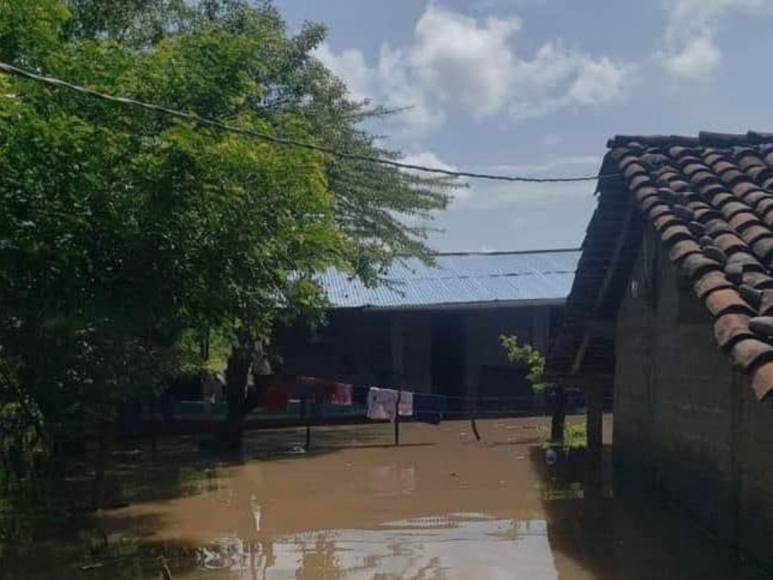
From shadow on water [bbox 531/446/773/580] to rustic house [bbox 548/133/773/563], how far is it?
0.70 ft

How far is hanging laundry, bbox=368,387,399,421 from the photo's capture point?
18328mm

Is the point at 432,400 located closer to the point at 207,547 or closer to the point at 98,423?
the point at 98,423

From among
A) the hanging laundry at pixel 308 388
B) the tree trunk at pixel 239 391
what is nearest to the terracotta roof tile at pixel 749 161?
the tree trunk at pixel 239 391

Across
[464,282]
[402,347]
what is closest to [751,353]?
[402,347]

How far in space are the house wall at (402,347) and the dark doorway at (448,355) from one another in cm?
24

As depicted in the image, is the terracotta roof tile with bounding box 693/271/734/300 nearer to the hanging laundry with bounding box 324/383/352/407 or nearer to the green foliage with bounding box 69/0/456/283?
the green foliage with bounding box 69/0/456/283

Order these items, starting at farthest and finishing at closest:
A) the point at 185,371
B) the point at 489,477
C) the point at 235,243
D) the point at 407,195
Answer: the point at 407,195 < the point at 185,371 < the point at 489,477 < the point at 235,243

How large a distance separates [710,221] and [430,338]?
17.8m

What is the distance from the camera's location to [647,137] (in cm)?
983

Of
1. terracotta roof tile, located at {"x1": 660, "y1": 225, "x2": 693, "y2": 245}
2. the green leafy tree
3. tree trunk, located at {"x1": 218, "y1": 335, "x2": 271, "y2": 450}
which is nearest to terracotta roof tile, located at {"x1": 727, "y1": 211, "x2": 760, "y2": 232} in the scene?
terracotta roof tile, located at {"x1": 660, "y1": 225, "x2": 693, "y2": 245}

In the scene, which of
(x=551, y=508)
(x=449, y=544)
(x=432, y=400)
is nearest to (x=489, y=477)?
(x=551, y=508)

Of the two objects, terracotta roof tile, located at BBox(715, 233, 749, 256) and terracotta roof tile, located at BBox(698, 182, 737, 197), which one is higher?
terracotta roof tile, located at BBox(698, 182, 737, 197)

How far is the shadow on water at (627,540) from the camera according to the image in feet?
25.3

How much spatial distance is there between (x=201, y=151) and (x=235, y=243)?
1.12m
